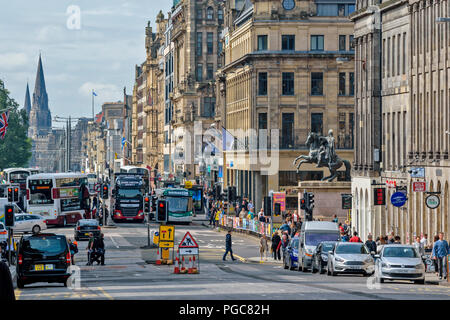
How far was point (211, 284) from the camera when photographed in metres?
29.0

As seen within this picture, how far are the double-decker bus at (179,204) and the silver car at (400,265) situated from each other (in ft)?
153

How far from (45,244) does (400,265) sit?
1090cm

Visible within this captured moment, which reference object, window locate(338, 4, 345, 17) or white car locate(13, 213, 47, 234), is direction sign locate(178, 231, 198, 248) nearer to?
white car locate(13, 213, 47, 234)

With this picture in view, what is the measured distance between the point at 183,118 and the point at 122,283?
4395 inches

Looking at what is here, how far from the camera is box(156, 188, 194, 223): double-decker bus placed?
78.6 metres

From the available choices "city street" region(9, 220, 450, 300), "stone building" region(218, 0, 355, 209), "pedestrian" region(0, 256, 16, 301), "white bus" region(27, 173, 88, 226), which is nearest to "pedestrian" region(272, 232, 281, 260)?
"city street" region(9, 220, 450, 300)

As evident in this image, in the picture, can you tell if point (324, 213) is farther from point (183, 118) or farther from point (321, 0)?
point (183, 118)

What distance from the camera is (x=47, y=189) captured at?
71812 mm

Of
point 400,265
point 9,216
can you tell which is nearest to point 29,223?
point 9,216

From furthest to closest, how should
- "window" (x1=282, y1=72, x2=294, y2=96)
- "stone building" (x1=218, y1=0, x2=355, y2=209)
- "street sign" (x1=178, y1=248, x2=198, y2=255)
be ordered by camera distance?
"window" (x1=282, y1=72, x2=294, y2=96)
"stone building" (x1=218, y1=0, x2=355, y2=209)
"street sign" (x1=178, y1=248, x2=198, y2=255)

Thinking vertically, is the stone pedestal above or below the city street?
above

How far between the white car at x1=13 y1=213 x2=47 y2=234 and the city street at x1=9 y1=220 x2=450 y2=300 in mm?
11329

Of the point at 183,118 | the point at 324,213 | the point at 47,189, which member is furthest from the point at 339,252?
the point at 183,118

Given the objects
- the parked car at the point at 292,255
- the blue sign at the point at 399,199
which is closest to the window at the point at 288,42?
the blue sign at the point at 399,199
